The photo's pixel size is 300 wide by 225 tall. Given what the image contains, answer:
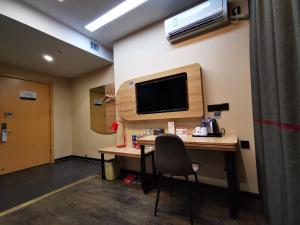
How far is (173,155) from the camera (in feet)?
5.39

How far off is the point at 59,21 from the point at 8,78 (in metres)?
2.18

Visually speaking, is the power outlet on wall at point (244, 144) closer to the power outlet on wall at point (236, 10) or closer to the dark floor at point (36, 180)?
the power outlet on wall at point (236, 10)

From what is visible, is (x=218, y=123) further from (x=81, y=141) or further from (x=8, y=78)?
(x=8, y=78)

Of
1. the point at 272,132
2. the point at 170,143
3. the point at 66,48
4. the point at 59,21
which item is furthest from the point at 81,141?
the point at 272,132

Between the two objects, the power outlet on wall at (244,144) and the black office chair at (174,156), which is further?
the power outlet on wall at (244,144)

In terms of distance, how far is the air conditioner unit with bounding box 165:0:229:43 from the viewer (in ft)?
6.95

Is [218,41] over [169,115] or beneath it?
over

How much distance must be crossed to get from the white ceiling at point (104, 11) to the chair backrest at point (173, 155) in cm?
208

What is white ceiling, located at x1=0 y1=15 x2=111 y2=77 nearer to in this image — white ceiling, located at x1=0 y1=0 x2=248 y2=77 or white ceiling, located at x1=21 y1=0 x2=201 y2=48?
white ceiling, located at x1=0 y1=0 x2=248 y2=77

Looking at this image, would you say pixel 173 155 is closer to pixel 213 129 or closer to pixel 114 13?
pixel 213 129

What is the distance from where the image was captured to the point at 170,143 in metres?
1.62

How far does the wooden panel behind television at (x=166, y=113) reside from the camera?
2.34 metres

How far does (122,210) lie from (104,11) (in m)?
2.88

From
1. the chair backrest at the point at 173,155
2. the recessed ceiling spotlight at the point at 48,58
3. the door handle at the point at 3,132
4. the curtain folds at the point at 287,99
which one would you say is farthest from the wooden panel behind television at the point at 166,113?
the door handle at the point at 3,132
